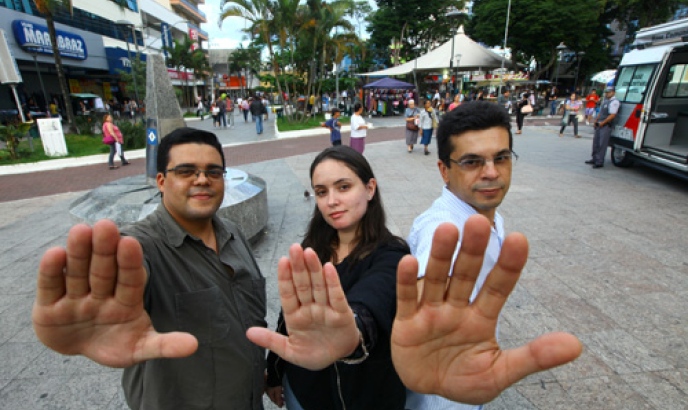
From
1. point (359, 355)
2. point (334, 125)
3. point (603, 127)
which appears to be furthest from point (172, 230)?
point (603, 127)

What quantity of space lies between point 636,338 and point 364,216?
9.02 feet

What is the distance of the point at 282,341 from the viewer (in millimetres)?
1122

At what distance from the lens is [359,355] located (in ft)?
3.89

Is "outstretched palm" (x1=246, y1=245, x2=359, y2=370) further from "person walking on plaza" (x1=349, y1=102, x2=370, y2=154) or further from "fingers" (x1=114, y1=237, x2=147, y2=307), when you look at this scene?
"person walking on plaza" (x1=349, y1=102, x2=370, y2=154)

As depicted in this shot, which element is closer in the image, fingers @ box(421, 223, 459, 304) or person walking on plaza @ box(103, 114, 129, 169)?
fingers @ box(421, 223, 459, 304)

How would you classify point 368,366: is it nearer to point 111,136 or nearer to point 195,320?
point 195,320

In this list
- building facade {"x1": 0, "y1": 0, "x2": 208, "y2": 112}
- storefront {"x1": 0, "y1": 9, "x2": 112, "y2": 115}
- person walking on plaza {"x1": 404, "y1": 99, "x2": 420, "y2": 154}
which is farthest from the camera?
building facade {"x1": 0, "y1": 0, "x2": 208, "y2": 112}

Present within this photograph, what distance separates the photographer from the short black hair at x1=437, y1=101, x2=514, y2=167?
1532mm

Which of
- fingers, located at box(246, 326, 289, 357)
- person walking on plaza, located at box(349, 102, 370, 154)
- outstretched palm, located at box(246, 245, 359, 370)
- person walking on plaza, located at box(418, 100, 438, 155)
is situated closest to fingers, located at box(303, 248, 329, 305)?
outstretched palm, located at box(246, 245, 359, 370)

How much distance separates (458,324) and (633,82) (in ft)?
32.3

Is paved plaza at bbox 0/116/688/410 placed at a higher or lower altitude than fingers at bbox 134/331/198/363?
lower

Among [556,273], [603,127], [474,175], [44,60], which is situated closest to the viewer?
[474,175]

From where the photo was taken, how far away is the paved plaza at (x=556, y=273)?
96.5 inches

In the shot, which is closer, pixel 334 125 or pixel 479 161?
pixel 479 161
